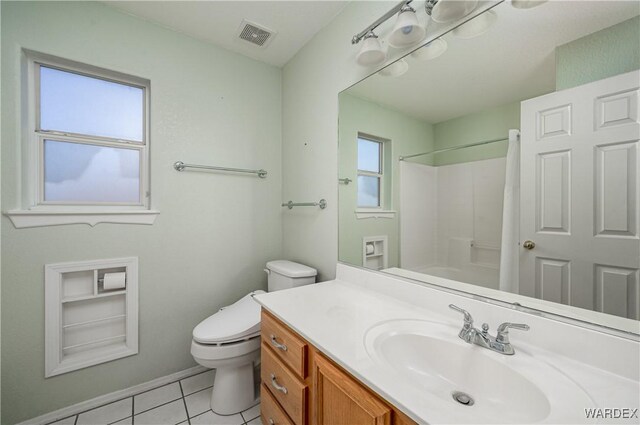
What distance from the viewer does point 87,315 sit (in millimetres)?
1533

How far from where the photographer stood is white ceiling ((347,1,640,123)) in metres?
0.74

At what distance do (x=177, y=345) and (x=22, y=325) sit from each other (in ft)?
2.63

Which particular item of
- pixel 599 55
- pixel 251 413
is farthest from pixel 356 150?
pixel 251 413

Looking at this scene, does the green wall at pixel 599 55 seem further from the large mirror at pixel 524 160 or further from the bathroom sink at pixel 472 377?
the bathroom sink at pixel 472 377

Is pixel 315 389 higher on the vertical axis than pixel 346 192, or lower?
lower

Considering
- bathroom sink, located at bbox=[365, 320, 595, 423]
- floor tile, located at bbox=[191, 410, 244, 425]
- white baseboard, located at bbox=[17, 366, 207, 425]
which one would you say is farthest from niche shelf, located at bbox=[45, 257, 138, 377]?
bathroom sink, located at bbox=[365, 320, 595, 423]

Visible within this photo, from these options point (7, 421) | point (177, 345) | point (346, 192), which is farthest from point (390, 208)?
point (7, 421)

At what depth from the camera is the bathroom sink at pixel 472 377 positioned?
0.55 meters

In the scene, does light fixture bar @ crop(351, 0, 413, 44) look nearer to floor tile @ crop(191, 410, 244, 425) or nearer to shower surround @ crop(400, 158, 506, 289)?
shower surround @ crop(400, 158, 506, 289)

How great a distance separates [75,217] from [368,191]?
67.1 inches

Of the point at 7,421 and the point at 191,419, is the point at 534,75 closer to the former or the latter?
the point at 191,419

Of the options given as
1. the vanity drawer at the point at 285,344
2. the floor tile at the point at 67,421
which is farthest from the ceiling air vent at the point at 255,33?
the floor tile at the point at 67,421

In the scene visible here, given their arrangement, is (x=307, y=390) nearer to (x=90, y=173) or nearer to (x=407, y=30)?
(x=407, y=30)

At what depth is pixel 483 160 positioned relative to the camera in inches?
37.2
